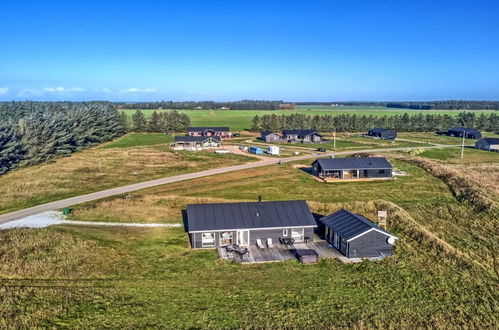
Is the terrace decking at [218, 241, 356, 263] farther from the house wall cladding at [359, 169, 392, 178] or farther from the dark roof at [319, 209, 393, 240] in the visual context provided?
the house wall cladding at [359, 169, 392, 178]

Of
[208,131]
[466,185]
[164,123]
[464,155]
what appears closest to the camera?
[466,185]

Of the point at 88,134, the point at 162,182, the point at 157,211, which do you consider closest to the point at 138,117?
the point at 88,134

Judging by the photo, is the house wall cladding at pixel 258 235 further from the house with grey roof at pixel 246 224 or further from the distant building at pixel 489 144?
the distant building at pixel 489 144

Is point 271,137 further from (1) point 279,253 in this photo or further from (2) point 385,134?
(1) point 279,253

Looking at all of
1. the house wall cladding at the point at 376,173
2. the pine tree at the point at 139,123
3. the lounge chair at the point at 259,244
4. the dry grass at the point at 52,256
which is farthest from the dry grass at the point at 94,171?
the pine tree at the point at 139,123

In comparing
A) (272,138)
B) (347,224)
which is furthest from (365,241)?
(272,138)

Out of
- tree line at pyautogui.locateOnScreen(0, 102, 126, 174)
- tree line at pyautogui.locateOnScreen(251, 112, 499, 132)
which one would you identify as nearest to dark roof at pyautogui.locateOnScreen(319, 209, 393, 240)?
tree line at pyautogui.locateOnScreen(0, 102, 126, 174)
